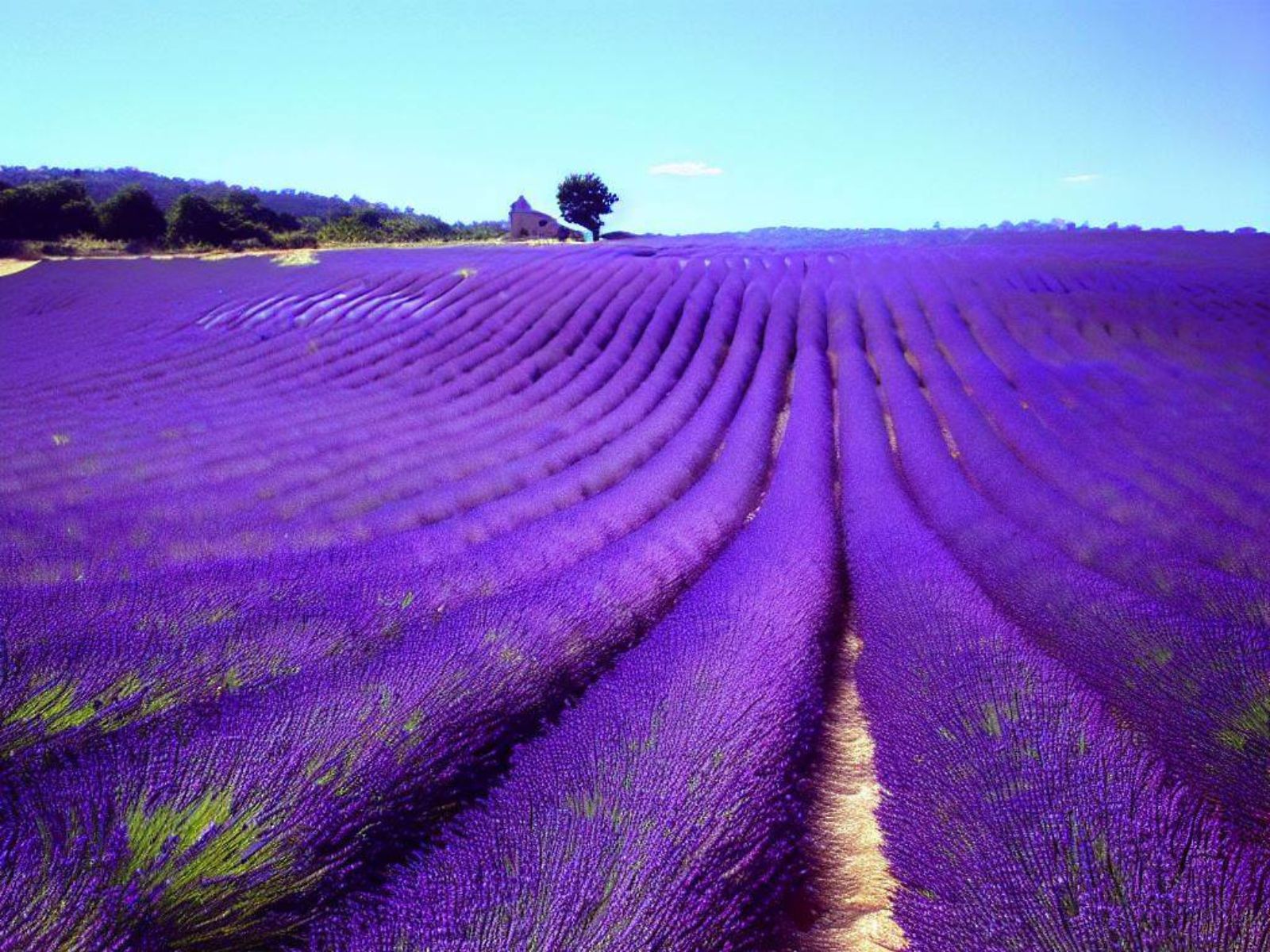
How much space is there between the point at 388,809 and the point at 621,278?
611 centimetres

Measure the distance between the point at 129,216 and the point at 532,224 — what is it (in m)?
15.8

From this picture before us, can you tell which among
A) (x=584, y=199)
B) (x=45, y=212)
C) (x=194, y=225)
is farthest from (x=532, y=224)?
(x=45, y=212)

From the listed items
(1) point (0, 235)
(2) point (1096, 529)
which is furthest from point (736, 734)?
(1) point (0, 235)

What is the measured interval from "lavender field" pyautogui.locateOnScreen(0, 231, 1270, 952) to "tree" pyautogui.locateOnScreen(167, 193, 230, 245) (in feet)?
78.7

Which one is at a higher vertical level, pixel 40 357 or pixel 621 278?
pixel 621 278

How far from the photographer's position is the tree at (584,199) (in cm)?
3266

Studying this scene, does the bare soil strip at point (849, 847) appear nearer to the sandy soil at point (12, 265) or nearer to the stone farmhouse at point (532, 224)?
the sandy soil at point (12, 265)

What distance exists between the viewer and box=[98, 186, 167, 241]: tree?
23.9m

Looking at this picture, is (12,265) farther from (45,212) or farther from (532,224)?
(532,224)

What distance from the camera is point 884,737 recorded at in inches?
53.0

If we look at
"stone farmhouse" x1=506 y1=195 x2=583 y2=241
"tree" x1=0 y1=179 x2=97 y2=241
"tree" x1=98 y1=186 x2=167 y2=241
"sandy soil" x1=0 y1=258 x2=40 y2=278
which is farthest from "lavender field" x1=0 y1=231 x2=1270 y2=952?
"stone farmhouse" x1=506 y1=195 x2=583 y2=241

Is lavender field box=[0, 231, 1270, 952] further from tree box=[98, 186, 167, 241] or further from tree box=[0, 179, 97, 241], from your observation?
tree box=[0, 179, 97, 241]

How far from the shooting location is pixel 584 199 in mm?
32719

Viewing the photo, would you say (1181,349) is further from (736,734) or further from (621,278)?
(736,734)
